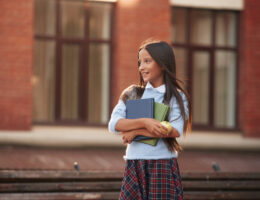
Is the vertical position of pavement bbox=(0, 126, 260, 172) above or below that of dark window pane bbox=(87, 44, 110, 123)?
below

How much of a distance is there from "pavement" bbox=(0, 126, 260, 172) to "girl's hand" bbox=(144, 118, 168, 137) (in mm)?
4992

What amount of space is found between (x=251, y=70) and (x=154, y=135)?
907cm

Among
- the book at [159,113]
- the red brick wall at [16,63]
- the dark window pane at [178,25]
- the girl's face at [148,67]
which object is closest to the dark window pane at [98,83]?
the red brick wall at [16,63]

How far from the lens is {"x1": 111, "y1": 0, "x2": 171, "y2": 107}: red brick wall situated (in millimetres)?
11578

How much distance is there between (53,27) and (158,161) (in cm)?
808

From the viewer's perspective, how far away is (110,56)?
1180 cm

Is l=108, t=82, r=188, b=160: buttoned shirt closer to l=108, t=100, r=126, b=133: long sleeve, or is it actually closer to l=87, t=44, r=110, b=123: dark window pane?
l=108, t=100, r=126, b=133: long sleeve

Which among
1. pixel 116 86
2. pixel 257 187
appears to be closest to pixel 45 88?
pixel 116 86

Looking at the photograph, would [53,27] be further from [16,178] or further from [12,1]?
[16,178]

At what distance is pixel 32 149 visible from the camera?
10828 mm

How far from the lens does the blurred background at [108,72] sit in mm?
10930

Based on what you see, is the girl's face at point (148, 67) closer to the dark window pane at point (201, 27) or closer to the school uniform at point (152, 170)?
the school uniform at point (152, 170)

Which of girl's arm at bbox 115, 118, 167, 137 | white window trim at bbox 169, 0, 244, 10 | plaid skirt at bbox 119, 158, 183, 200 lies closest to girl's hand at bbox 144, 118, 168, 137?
girl's arm at bbox 115, 118, 167, 137

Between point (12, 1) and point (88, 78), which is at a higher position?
point (12, 1)
